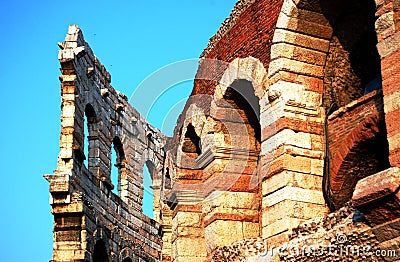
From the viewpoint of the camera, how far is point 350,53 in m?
9.71

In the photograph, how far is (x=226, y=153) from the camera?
36.6 ft

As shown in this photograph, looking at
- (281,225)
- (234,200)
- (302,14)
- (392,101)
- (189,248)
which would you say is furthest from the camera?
(189,248)

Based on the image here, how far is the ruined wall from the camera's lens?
14330mm

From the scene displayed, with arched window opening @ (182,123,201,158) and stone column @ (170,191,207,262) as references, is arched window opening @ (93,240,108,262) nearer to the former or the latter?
stone column @ (170,191,207,262)

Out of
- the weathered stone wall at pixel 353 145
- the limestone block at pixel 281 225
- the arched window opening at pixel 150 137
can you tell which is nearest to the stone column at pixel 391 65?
the weathered stone wall at pixel 353 145

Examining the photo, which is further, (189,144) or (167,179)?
(167,179)

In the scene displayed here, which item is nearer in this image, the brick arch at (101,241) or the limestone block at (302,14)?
the limestone block at (302,14)

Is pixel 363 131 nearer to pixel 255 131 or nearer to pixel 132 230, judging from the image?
pixel 255 131

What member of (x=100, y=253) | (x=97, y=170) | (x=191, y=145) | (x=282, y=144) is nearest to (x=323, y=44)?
(x=282, y=144)

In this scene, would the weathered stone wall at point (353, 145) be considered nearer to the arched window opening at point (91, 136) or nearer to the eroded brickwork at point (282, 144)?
the eroded brickwork at point (282, 144)

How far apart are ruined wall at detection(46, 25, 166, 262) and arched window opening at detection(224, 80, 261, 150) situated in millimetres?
4540

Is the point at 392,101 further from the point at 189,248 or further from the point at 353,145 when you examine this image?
the point at 189,248

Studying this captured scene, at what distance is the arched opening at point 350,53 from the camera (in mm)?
9320

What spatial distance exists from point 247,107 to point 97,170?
6.37 metres
